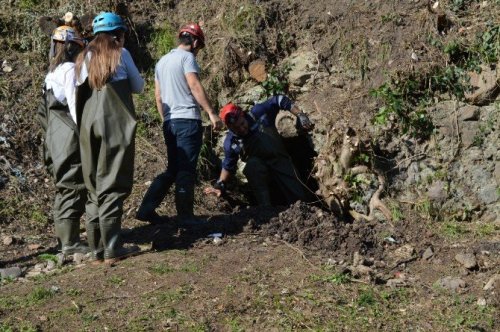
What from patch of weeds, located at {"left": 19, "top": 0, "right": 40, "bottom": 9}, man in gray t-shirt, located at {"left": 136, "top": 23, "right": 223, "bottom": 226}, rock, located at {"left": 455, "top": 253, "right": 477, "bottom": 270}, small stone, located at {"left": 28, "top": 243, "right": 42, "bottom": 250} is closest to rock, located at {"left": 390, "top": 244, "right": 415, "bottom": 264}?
rock, located at {"left": 455, "top": 253, "right": 477, "bottom": 270}

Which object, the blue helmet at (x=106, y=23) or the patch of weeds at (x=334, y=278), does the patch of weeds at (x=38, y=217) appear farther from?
the patch of weeds at (x=334, y=278)

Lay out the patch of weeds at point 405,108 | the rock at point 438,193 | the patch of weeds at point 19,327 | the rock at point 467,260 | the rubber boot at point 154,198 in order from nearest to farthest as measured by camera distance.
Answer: the patch of weeds at point 19,327 < the rock at point 467,260 < the rubber boot at point 154,198 < the rock at point 438,193 < the patch of weeds at point 405,108

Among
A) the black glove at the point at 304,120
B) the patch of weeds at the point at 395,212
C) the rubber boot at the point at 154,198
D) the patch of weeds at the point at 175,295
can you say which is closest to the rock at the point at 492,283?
the patch of weeds at the point at 395,212

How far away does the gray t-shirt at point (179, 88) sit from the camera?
7164 millimetres

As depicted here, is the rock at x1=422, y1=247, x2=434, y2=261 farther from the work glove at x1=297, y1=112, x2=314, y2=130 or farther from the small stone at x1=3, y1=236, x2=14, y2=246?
the small stone at x1=3, y1=236, x2=14, y2=246

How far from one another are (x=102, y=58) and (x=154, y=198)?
1.90m

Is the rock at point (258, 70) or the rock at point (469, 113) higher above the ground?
the rock at point (258, 70)

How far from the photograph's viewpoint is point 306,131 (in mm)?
8922

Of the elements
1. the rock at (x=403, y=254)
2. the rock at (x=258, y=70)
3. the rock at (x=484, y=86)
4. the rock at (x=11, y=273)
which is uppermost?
the rock at (x=258, y=70)

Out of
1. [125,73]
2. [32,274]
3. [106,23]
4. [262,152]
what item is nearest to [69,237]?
[32,274]

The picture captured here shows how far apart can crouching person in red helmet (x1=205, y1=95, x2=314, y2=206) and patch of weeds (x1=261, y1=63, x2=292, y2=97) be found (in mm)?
496

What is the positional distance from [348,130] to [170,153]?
1944 millimetres

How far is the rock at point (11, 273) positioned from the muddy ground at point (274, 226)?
0.07 m

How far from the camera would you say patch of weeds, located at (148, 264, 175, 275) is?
20.1ft
